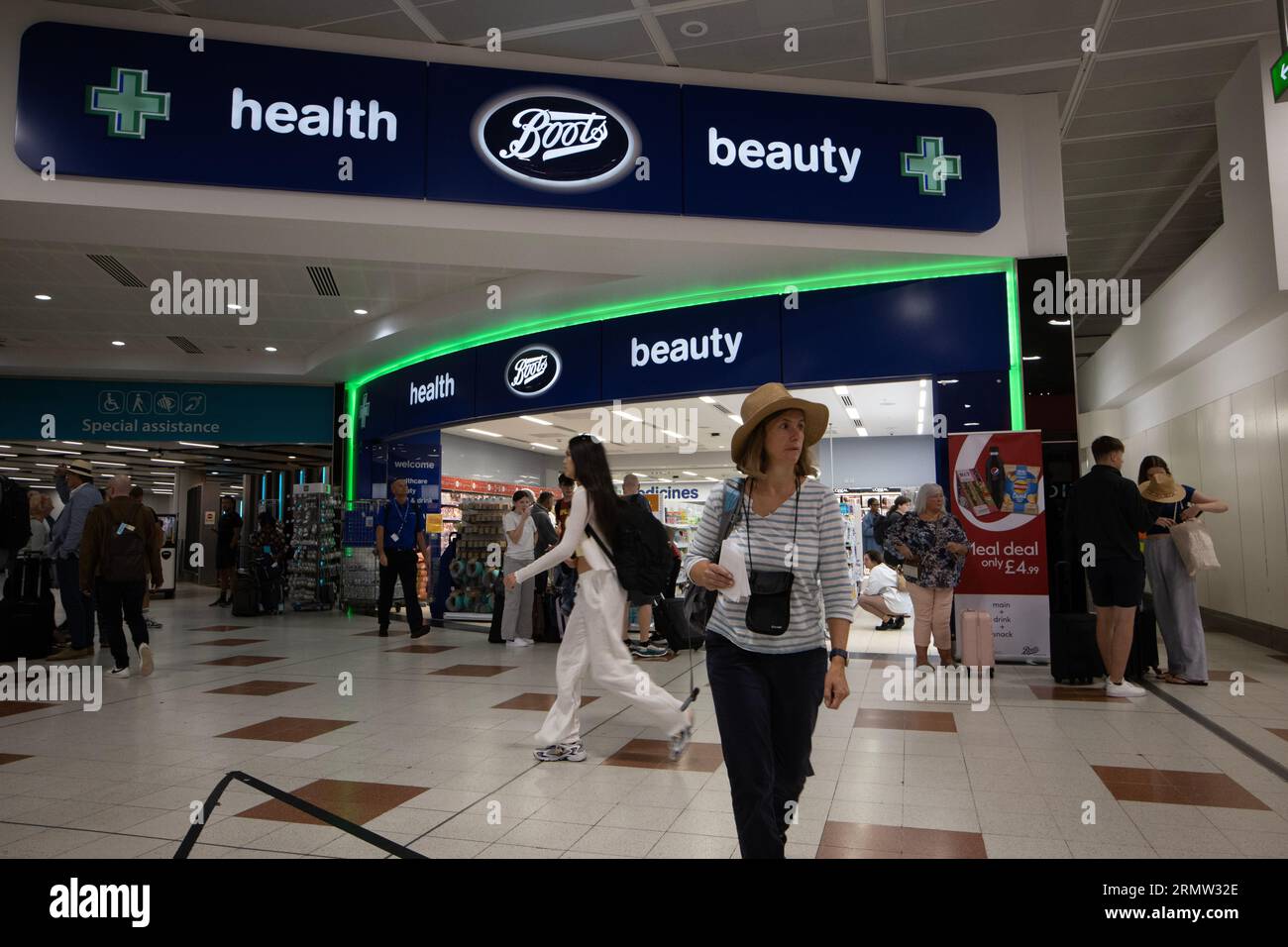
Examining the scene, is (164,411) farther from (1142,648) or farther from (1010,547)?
(1142,648)

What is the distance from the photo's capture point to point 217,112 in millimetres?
5645

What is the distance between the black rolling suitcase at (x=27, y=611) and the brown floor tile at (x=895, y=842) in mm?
6997

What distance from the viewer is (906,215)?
21.3 ft

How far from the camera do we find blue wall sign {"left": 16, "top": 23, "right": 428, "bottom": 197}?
549cm

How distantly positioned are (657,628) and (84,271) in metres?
7.07

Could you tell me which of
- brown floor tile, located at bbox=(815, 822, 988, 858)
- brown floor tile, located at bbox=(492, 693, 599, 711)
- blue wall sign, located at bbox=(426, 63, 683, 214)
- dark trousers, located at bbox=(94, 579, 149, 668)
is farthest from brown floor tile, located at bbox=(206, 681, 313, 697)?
brown floor tile, located at bbox=(815, 822, 988, 858)

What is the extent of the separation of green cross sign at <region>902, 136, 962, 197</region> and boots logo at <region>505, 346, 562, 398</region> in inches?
161

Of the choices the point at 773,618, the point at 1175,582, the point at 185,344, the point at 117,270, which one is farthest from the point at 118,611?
the point at 1175,582

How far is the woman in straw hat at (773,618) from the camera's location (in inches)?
78.7

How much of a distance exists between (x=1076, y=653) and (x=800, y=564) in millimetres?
4299

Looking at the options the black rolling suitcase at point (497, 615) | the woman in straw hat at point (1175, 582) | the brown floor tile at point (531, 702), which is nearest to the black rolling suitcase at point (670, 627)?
the brown floor tile at point (531, 702)
